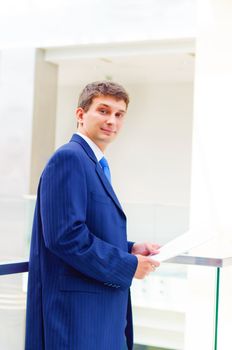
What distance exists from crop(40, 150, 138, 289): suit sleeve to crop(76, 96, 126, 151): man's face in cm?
21

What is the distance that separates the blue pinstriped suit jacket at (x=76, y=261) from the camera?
1846 mm

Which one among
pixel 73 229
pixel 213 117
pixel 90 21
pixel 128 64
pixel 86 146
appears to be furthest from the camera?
pixel 128 64

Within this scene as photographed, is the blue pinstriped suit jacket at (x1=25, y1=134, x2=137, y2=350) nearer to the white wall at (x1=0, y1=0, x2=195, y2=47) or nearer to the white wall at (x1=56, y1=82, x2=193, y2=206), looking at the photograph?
the white wall at (x1=0, y1=0, x2=195, y2=47)

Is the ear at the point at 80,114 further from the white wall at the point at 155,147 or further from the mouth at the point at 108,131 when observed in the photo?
the white wall at the point at 155,147

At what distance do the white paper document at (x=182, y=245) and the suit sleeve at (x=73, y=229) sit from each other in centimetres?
18

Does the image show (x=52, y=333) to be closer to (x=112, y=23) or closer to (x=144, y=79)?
(x=112, y=23)

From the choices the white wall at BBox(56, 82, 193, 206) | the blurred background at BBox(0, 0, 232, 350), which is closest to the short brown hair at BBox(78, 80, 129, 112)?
the blurred background at BBox(0, 0, 232, 350)

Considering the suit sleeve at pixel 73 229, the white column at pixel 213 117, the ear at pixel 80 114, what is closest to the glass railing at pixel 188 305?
the suit sleeve at pixel 73 229

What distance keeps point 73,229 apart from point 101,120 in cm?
44

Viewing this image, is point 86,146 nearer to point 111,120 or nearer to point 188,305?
point 111,120

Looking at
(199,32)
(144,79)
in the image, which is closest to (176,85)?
(144,79)

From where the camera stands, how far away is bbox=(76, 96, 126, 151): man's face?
210 cm

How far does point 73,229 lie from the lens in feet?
5.98

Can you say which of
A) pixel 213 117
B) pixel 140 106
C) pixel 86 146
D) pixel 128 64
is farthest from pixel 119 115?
pixel 140 106
